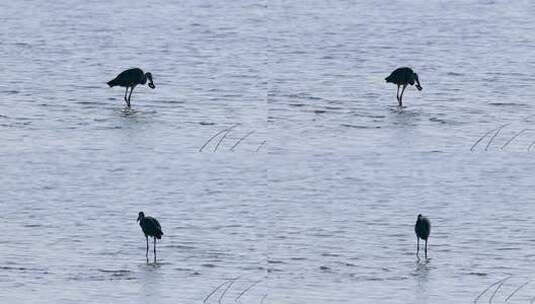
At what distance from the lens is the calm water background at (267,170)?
20.6 meters

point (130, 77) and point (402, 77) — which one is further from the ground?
point (402, 77)

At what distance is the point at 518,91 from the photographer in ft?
95.0

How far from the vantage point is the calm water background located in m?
20.6

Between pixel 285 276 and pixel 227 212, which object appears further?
pixel 227 212

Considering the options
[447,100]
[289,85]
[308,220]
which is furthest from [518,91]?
[308,220]

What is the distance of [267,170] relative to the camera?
2450 centimetres

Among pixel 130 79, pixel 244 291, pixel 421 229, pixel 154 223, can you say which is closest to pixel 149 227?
pixel 154 223

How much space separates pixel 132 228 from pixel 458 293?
494cm

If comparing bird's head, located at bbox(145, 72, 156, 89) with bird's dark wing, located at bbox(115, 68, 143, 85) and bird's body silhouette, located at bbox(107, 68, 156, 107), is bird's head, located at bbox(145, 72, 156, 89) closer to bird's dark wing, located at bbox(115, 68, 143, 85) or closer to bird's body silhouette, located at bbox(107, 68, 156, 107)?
bird's body silhouette, located at bbox(107, 68, 156, 107)

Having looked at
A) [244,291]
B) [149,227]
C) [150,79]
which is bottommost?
[244,291]

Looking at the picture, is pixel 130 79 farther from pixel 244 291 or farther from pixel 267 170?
pixel 244 291

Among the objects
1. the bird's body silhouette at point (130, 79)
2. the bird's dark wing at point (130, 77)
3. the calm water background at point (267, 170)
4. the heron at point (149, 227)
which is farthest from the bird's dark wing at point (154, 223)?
the bird's dark wing at point (130, 77)

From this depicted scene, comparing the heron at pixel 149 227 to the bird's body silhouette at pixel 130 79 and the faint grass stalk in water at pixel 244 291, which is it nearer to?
the faint grass stalk in water at pixel 244 291

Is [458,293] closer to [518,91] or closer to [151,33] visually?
[518,91]
